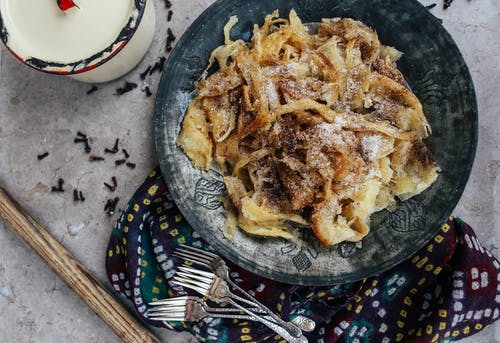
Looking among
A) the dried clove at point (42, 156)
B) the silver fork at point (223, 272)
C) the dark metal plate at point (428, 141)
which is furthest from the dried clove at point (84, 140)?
the silver fork at point (223, 272)

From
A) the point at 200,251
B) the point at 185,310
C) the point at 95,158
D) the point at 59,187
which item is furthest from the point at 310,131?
the point at 59,187

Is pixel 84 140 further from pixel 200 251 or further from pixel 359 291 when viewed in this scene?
pixel 359 291

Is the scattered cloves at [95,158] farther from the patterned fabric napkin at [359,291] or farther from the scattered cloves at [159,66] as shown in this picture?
the scattered cloves at [159,66]

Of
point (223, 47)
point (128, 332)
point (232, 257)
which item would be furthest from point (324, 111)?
point (128, 332)

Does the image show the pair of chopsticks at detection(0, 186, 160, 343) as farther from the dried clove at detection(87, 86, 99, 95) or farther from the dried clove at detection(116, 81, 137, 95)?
the dried clove at detection(116, 81, 137, 95)

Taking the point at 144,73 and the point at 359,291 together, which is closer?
the point at 359,291
